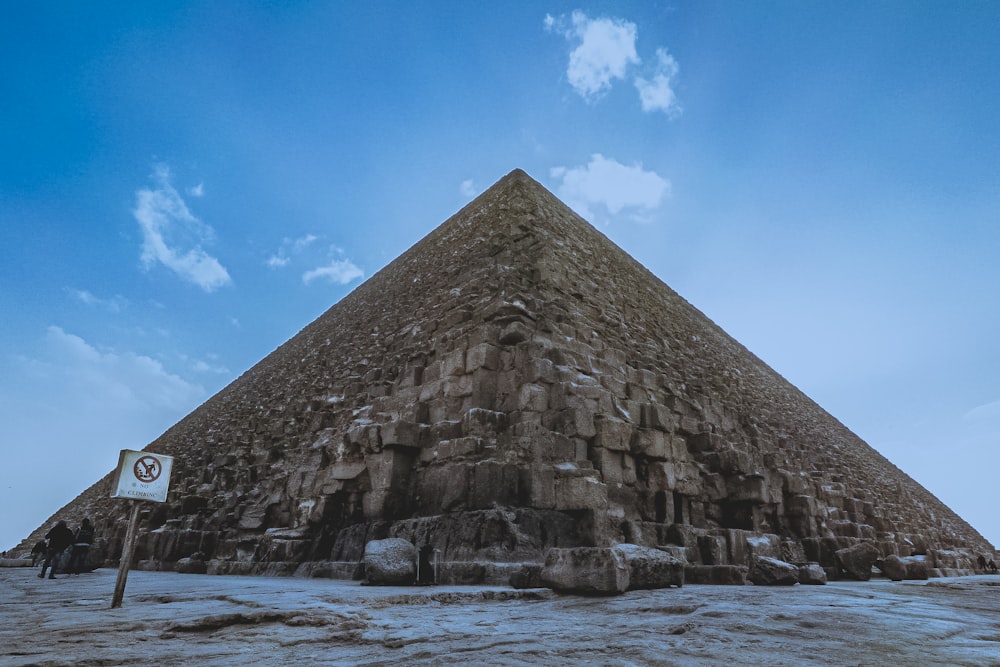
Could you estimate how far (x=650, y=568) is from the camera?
146 inches

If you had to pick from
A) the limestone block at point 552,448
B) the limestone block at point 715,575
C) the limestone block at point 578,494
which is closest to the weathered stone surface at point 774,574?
the limestone block at point 715,575

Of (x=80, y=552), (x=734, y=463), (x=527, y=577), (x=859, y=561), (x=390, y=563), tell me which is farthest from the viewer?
(x=734, y=463)

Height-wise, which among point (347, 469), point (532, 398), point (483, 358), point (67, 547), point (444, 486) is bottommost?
point (67, 547)

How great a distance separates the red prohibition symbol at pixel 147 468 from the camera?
300cm

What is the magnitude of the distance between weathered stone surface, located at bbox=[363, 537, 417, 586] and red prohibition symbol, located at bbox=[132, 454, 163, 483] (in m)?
1.69

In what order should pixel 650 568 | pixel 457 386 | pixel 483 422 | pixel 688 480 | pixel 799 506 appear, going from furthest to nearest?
pixel 799 506 → pixel 688 480 → pixel 457 386 → pixel 483 422 → pixel 650 568

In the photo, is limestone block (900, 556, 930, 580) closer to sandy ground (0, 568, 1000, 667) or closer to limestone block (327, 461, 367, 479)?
sandy ground (0, 568, 1000, 667)

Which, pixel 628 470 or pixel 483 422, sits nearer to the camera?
pixel 483 422

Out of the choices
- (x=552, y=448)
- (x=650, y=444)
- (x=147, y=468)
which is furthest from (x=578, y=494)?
(x=147, y=468)

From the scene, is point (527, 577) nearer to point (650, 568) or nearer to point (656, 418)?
point (650, 568)

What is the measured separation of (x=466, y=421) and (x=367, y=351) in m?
4.92

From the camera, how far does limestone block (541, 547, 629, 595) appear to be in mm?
3238

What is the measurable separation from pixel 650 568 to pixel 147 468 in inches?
126

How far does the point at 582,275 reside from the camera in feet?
31.3
